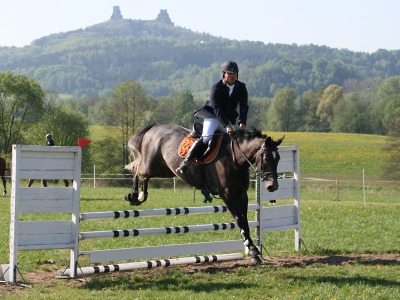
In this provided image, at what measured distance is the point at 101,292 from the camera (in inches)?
356

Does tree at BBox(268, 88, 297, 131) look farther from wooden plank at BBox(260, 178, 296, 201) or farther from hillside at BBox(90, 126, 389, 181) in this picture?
wooden plank at BBox(260, 178, 296, 201)

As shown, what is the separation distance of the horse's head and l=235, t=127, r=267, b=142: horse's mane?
413 millimetres

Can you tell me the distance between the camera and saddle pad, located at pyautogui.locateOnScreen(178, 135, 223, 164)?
36.7 feet

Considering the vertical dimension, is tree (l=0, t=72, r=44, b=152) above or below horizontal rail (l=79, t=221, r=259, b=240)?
above

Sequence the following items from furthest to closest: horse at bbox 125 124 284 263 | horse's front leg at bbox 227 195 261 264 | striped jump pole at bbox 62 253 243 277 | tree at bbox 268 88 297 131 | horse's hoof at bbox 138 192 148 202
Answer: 1. tree at bbox 268 88 297 131
2. horse's hoof at bbox 138 192 148 202
3. horse's front leg at bbox 227 195 261 264
4. horse at bbox 125 124 284 263
5. striped jump pole at bbox 62 253 243 277

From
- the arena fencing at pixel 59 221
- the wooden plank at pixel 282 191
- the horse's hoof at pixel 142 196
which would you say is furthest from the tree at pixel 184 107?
the arena fencing at pixel 59 221

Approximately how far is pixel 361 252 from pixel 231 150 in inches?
143

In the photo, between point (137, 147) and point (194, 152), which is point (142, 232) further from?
point (137, 147)

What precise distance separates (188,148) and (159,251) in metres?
1.69

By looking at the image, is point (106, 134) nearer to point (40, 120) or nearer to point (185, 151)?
point (40, 120)

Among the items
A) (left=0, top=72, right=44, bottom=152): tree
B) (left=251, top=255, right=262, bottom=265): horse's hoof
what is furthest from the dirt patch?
(left=0, top=72, right=44, bottom=152): tree

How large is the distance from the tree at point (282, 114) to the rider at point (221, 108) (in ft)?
322

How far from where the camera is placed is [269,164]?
10.4 metres

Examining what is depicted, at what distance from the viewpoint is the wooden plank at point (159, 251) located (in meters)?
10.6
